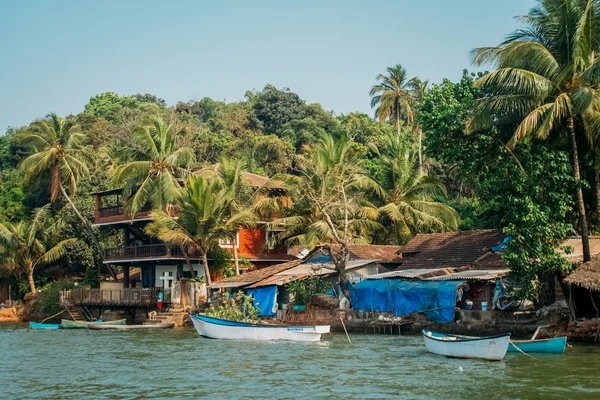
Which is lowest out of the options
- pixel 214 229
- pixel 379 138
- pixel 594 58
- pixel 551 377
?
pixel 551 377

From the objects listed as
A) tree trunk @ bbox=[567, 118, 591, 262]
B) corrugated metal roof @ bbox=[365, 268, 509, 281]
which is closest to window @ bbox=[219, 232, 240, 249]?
corrugated metal roof @ bbox=[365, 268, 509, 281]

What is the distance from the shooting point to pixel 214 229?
39094 mm

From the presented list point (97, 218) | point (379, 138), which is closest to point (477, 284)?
point (97, 218)

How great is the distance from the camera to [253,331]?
2831cm

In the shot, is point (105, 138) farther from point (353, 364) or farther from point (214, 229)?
point (353, 364)

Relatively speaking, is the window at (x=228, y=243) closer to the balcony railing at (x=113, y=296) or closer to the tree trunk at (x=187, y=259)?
the tree trunk at (x=187, y=259)

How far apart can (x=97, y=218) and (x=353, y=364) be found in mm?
27533

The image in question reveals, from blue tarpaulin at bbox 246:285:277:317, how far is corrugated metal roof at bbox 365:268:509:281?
5.50 m

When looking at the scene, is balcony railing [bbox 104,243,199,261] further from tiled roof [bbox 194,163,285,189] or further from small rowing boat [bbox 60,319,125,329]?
tiled roof [bbox 194,163,285,189]

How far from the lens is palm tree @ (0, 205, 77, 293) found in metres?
47.2

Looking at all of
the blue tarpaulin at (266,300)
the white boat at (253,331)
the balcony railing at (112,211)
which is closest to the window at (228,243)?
the balcony railing at (112,211)

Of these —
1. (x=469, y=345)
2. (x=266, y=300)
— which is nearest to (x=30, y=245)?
(x=266, y=300)

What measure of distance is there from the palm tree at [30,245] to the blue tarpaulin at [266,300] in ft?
58.8

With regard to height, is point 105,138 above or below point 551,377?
above
